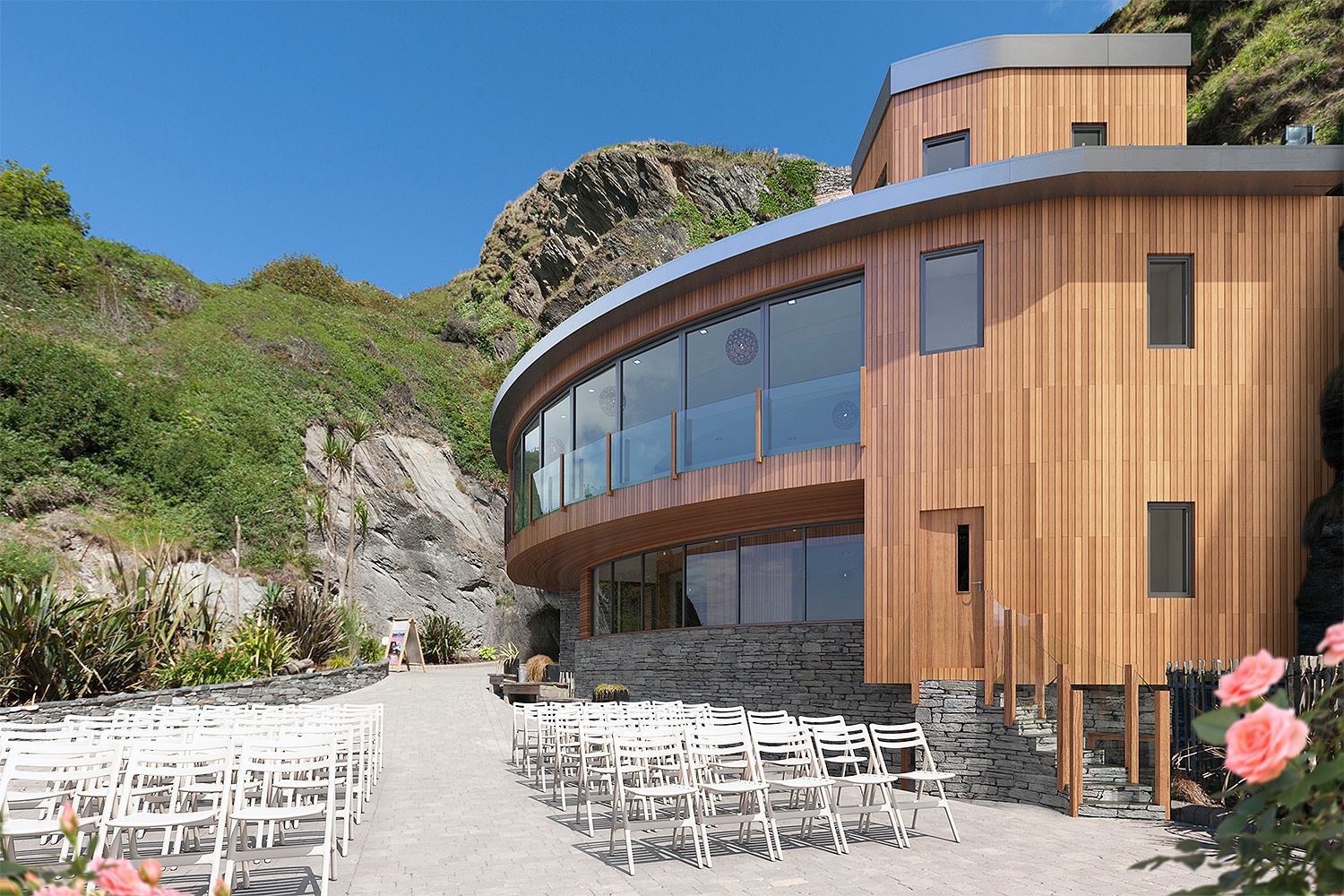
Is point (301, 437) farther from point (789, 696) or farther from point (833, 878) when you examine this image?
point (833, 878)

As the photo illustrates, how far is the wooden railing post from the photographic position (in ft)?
35.7

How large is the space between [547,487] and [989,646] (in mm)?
9712

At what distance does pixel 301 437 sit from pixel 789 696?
86.3ft

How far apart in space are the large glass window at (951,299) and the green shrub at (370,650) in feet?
71.5

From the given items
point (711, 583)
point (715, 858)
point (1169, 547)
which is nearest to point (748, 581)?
point (711, 583)

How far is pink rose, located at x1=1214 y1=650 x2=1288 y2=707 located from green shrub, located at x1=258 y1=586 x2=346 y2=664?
76.5 feet

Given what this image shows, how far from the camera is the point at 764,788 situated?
805 centimetres

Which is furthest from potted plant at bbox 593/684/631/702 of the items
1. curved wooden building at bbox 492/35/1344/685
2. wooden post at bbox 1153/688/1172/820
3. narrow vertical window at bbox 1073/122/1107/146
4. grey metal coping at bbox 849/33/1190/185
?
narrow vertical window at bbox 1073/122/1107/146

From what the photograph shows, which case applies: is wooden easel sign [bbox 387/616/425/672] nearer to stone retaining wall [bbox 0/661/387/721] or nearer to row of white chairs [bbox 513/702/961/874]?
stone retaining wall [bbox 0/661/387/721]

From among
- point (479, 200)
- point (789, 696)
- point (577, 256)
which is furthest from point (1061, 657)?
point (479, 200)

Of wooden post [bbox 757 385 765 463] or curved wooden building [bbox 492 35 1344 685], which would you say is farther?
wooden post [bbox 757 385 765 463]

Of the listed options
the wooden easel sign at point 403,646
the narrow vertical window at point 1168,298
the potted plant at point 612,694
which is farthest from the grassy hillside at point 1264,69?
the wooden easel sign at point 403,646

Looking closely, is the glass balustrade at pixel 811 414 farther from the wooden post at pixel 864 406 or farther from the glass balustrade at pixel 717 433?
the glass balustrade at pixel 717 433

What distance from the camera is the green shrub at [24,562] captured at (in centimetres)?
2212
